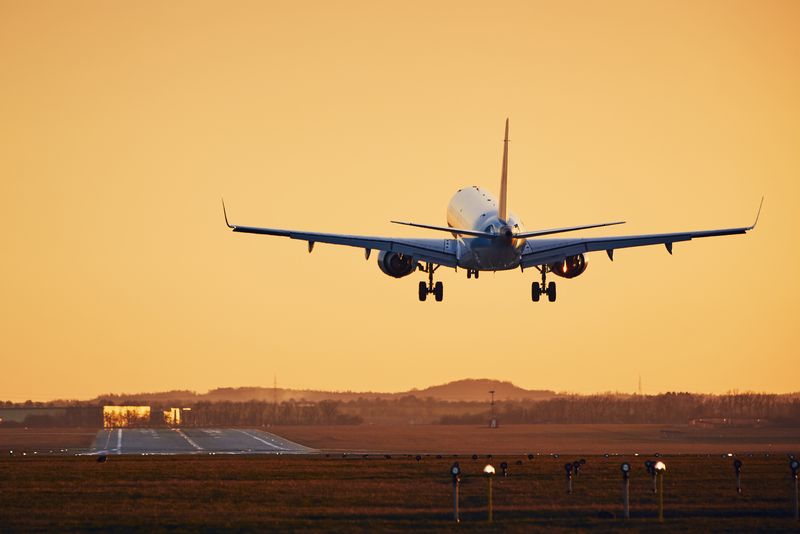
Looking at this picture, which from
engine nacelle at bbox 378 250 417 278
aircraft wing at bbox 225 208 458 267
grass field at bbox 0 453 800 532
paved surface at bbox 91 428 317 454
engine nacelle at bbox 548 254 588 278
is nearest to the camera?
grass field at bbox 0 453 800 532

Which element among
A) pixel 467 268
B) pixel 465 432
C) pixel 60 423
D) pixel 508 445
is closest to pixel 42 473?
pixel 467 268

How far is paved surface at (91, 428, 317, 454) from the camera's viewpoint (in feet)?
354

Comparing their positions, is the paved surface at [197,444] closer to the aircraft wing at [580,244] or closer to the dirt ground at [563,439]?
the dirt ground at [563,439]

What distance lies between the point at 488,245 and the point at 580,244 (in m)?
8.18

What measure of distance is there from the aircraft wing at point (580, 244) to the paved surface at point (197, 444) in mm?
28608

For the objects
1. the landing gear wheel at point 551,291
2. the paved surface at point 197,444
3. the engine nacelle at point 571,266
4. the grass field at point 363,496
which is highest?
the engine nacelle at point 571,266

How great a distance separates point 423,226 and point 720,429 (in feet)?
277

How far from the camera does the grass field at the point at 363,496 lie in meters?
49.4

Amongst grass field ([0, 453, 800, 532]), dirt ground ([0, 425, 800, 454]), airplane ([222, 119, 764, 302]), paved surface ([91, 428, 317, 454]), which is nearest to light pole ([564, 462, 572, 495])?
grass field ([0, 453, 800, 532])

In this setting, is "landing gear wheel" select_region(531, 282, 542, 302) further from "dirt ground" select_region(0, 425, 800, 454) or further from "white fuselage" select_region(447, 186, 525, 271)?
"dirt ground" select_region(0, 425, 800, 454)

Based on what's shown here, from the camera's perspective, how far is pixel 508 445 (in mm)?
115688

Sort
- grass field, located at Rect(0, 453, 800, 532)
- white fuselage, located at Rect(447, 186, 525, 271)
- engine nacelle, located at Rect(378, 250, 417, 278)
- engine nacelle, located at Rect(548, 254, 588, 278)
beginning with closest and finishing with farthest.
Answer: grass field, located at Rect(0, 453, 800, 532) → white fuselage, located at Rect(447, 186, 525, 271) → engine nacelle, located at Rect(548, 254, 588, 278) → engine nacelle, located at Rect(378, 250, 417, 278)

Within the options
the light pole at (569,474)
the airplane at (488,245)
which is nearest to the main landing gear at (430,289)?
the airplane at (488,245)

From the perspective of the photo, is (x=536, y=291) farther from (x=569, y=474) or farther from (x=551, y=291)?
(x=569, y=474)
